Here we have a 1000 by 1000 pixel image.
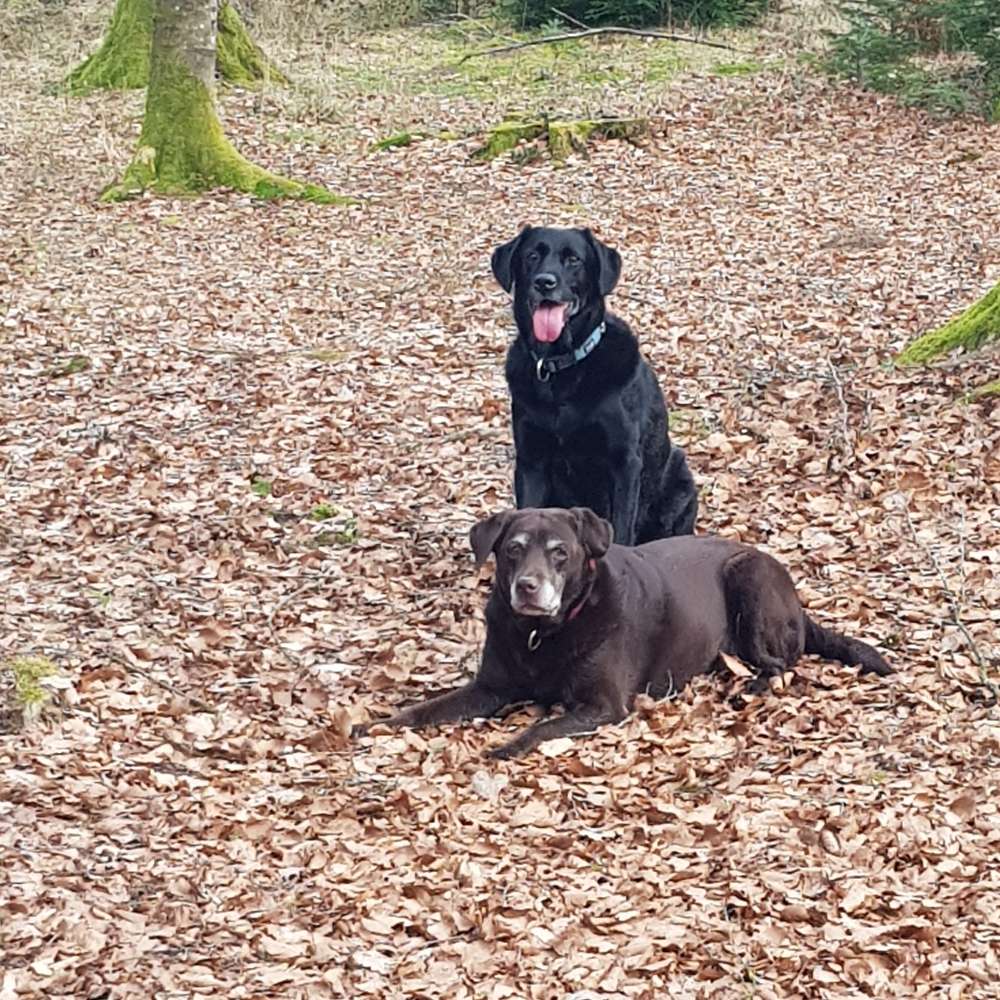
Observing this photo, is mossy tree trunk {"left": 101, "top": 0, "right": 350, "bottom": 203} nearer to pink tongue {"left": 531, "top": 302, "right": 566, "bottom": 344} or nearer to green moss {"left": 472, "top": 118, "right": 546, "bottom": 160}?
green moss {"left": 472, "top": 118, "right": 546, "bottom": 160}

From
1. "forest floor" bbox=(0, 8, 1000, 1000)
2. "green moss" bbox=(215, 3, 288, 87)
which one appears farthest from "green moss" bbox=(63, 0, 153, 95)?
"forest floor" bbox=(0, 8, 1000, 1000)

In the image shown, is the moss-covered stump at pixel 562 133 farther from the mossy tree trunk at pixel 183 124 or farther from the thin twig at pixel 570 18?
the thin twig at pixel 570 18

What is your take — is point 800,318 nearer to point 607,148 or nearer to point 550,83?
point 607,148

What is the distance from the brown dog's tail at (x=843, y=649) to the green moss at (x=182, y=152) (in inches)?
438

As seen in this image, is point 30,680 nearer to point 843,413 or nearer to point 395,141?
point 843,413

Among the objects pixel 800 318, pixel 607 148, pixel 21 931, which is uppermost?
pixel 607 148

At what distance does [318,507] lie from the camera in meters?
9.02

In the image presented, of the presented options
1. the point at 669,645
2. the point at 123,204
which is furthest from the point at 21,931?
the point at 123,204

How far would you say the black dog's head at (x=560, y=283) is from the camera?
7961mm

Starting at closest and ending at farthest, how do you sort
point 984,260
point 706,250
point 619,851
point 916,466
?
point 619,851 → point 916,466 → point 984,260 → point 706,250

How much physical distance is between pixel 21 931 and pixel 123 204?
42.0 ft

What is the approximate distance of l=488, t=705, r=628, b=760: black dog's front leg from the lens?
20.4ft

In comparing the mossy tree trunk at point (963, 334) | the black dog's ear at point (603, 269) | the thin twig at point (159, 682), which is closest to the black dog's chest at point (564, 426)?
the black dog's ear at point (603, 269)

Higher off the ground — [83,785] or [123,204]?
[123,204]
